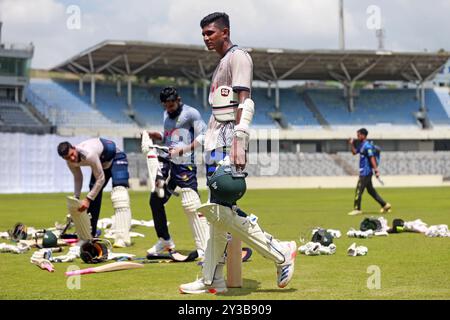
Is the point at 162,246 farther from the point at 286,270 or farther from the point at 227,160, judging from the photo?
the point at 227,160

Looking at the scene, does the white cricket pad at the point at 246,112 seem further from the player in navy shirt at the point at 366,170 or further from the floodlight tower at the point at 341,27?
the floodlight tower at the point at 341,27

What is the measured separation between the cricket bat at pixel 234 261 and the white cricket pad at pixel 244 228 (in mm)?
386

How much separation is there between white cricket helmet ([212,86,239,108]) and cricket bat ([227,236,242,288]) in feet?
4.40

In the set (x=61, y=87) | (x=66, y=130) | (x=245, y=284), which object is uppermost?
(x=61, y=87)

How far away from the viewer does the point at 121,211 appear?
12.2 meters

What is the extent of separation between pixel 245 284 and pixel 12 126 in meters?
48.8

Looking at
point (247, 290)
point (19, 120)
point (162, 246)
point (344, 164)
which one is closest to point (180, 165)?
point (162, 246)

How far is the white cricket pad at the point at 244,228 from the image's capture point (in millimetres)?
6961

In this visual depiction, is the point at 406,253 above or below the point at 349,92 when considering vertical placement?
below

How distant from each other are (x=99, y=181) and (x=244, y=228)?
4.94 metres
